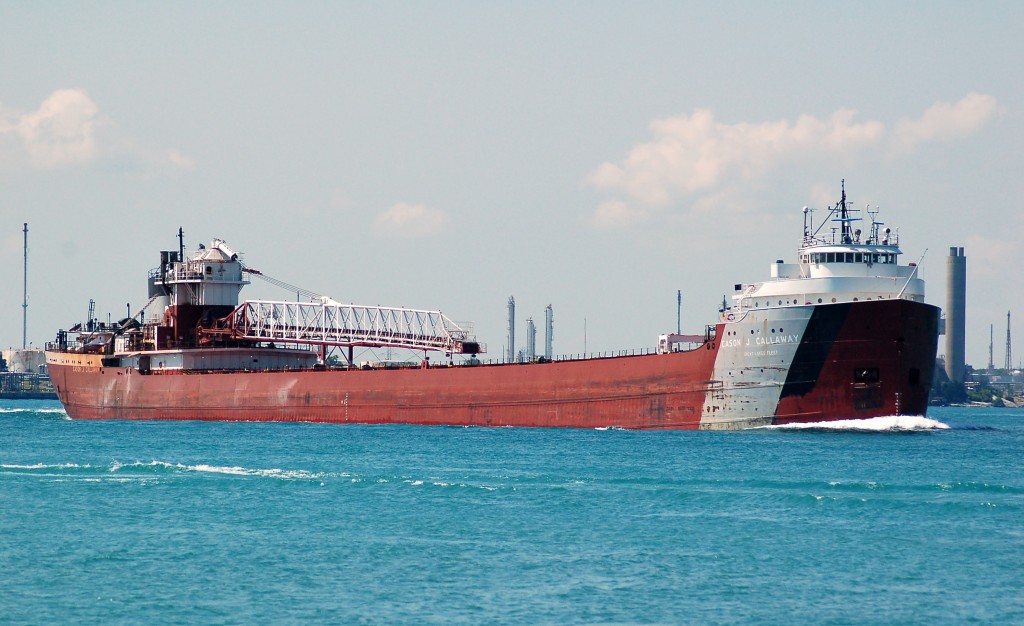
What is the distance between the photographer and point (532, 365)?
5859 centimetres

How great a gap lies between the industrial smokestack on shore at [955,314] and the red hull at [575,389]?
91630 millimetres

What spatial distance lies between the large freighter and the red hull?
6 cm

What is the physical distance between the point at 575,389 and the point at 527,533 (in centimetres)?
2629

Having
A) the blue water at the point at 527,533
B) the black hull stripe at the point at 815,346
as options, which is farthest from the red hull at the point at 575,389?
the blue water at the point at 527,533

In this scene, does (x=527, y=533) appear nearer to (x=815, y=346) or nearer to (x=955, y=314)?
(x=815, y=346)

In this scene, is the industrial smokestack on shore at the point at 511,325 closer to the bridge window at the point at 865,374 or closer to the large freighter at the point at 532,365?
the large freighter at the point at 532,365

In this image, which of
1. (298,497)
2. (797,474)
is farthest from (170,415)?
(797,474)

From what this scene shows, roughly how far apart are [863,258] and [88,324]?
49.4 m

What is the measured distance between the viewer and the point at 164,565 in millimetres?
27438

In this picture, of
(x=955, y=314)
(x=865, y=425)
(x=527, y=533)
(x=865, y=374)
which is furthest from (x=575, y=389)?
(x=955, y=314)

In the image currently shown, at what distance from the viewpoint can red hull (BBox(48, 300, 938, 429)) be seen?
49.0 metres

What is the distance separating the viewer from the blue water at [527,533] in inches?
951

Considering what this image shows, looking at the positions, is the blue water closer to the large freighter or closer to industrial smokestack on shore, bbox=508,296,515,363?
the large freighter

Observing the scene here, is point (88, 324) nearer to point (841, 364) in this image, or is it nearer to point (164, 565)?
point (841, 364)
